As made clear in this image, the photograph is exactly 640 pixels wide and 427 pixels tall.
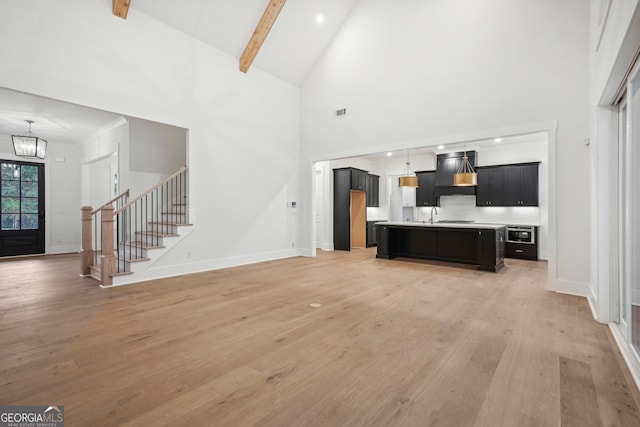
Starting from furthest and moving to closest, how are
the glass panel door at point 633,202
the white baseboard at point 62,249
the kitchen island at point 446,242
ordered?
the white baseboard at point 62,249
the kitchen island at point 446,242
the glass panel door at point 633,202

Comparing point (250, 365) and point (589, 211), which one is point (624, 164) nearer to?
point (589, 211)

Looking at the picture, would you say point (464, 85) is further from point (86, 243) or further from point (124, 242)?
point (86, 243)

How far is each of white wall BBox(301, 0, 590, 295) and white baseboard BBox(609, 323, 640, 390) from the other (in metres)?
1.71

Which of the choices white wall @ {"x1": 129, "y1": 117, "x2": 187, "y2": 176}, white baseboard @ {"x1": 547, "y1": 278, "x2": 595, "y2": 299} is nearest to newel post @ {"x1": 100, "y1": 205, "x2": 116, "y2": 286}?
white wall @ {"x1": 129, "y1": 117, "x2": 187, "y2": 176}

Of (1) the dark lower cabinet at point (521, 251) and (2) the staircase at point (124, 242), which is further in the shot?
(1) the dark lower cabinet at point (521, 251)

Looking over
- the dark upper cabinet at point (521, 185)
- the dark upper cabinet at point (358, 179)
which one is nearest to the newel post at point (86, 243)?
the dark upper cabinet at point (358, 179)

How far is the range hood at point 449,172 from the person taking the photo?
8.27m

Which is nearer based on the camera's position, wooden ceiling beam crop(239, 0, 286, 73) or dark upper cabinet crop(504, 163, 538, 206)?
wooden ceiling beam crop(239, 0, 286, 73)

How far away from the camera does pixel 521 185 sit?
24.8 ft

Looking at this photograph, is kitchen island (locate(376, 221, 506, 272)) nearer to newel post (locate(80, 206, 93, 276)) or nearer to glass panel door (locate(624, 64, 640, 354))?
glass panel door (locate(624, 64, 640, 354))

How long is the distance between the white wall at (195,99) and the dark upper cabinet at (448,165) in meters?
4.34

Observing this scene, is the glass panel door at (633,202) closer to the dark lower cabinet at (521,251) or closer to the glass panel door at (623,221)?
the glass panel door at (623,221)

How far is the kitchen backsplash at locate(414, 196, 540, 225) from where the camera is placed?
771cm

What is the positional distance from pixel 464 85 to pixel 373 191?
4.98m
